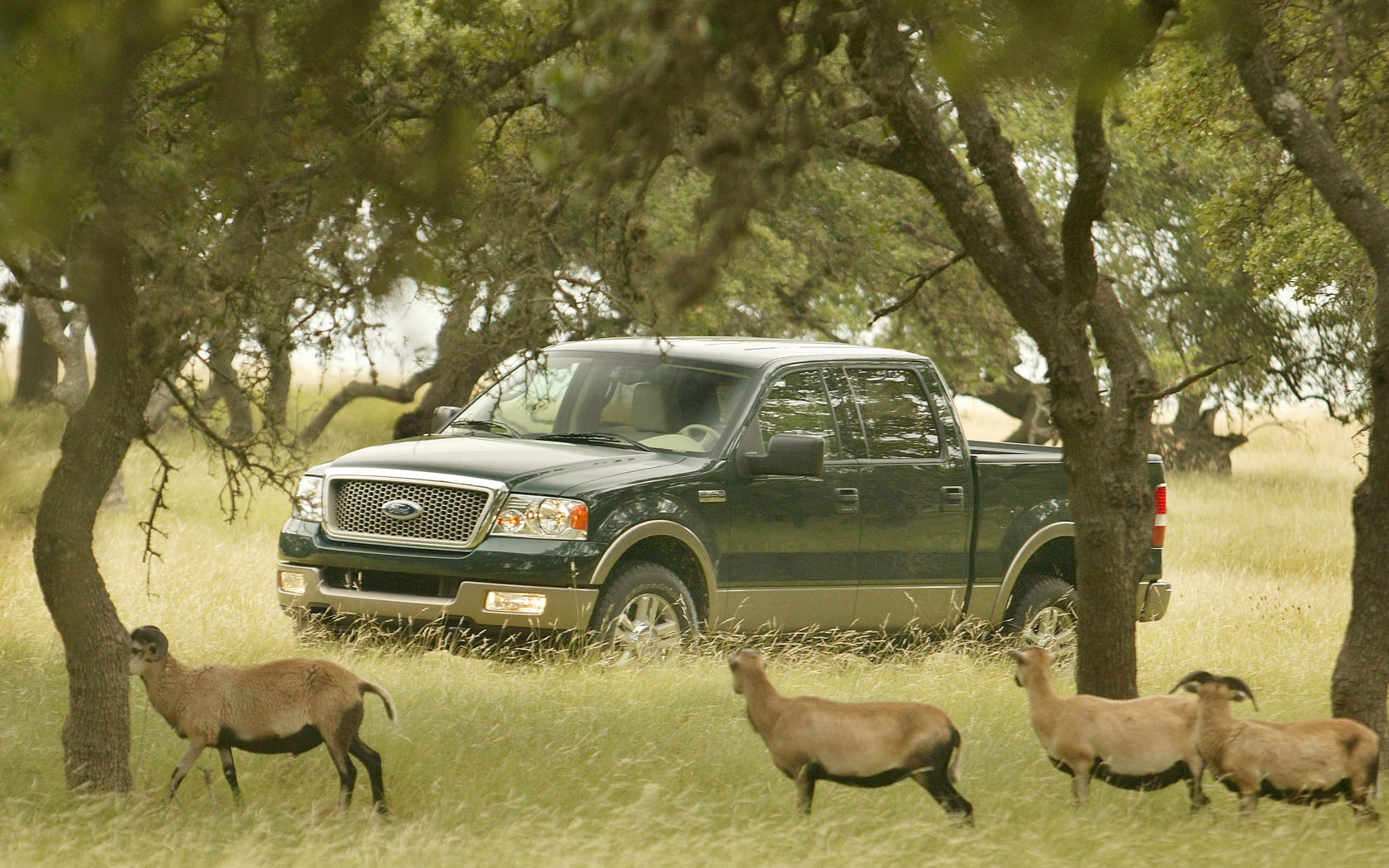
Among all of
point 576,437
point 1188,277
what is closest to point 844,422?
point 576,437

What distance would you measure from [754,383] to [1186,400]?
2152 cm

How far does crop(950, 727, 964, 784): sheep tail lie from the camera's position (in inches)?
209

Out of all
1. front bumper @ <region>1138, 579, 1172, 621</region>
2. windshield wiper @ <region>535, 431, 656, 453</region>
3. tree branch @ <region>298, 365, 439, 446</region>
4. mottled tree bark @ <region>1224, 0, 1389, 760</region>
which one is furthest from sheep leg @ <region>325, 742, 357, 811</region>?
tree branch @ <region>298, 365, 439, 446</region>

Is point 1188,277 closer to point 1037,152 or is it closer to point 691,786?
point 1037,152

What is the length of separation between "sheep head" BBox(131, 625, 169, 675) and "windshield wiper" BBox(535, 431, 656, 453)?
380cm

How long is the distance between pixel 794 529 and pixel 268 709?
13.9ft

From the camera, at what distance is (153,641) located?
5715 mm

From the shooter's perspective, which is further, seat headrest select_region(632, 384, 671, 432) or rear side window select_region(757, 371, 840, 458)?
seat headrest select_region(632, 384, 671, 432)

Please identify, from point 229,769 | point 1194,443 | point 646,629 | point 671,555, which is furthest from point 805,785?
point 1194,443

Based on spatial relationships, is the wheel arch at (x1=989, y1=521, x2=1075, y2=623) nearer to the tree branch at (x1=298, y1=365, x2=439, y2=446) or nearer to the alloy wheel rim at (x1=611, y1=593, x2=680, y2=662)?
the alloy wheel rim at (x1=611, y1=593, x2=680, y2=662)

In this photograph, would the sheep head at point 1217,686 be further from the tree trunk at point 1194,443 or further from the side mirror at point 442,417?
the tree trunk at point 1194,443

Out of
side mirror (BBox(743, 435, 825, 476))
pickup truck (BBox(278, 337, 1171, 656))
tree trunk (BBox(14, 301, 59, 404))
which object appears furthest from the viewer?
tree trunk (BBox(14, 301, 59, 404))

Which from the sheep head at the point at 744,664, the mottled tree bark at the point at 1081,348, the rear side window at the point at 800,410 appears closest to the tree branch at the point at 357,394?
the rear side window at the point at 800,410

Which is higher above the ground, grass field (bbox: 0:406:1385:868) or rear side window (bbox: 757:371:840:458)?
rear side window (bbox: 757:371:840:458)
